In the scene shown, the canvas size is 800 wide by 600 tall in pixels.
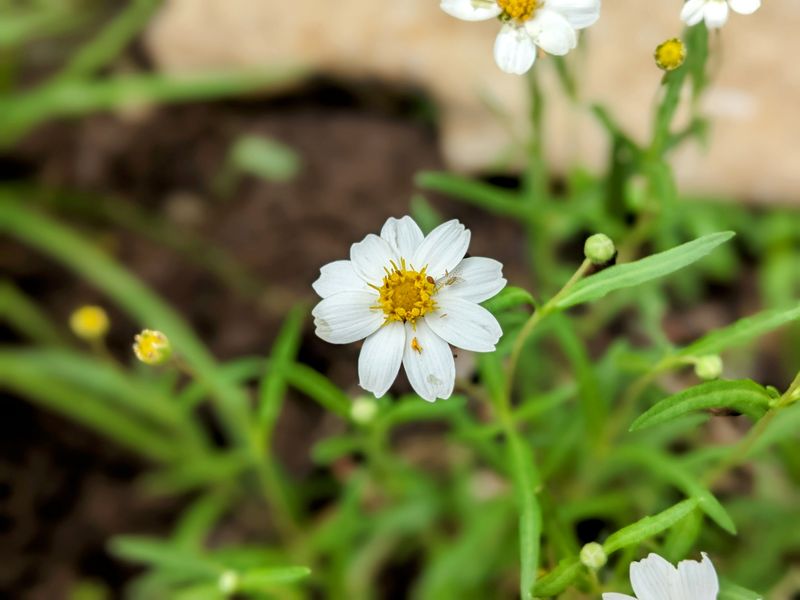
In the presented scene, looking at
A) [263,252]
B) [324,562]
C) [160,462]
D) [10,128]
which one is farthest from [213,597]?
[10,128]

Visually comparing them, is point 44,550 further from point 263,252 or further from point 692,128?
point 692,128

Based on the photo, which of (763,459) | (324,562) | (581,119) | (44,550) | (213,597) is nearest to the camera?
(213,597)

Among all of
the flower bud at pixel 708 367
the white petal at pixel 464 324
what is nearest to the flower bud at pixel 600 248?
the white petal at pixel 464 324

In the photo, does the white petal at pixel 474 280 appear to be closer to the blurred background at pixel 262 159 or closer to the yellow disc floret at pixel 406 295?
the yellow disc floret at pixel 406 295

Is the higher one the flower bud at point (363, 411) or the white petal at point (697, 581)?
the flower bud at point (363, 411)

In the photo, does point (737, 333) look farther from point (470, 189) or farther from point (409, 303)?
point (470, 189)
